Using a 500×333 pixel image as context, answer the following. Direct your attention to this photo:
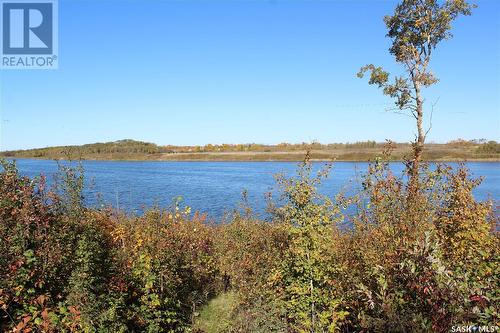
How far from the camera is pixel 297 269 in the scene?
7.11 metres

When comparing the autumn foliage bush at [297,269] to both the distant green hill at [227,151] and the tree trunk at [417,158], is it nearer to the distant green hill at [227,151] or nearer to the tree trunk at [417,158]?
the tree trunk at [417,158]

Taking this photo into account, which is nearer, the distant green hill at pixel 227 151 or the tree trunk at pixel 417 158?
the tree trunk at pixel 417 158

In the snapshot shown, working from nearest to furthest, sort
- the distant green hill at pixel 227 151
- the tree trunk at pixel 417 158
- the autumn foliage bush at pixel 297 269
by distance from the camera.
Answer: the autumn foliage bush at pixel 297 269
the tree trunk at pixel 417 158
the distant green hill at pixel 227 151

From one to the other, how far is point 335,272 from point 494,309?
301 centimetres

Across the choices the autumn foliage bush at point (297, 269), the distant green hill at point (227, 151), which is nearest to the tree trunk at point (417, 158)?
the autumn foliage bush at point (297, 269)

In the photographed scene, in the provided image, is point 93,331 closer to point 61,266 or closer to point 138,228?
point 61,266

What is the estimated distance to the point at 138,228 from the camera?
11.8 meters

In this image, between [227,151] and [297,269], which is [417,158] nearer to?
[297,269]

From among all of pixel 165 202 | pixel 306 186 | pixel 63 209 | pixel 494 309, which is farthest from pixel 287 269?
pixel 165 202

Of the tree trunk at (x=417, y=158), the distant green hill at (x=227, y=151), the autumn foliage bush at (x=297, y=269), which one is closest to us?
the autumn foliage bush at (x=297, y=269)

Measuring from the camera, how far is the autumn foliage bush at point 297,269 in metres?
5.58

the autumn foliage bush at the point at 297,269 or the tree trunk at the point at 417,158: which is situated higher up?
the tree trunk at the point at 417,158

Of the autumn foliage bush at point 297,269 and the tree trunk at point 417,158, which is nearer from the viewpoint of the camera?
the autumn foliage bush at point 297,269

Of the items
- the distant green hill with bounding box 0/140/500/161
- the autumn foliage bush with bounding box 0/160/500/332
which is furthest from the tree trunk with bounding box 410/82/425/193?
the distant green hill with bounding box 0/140/500/161
